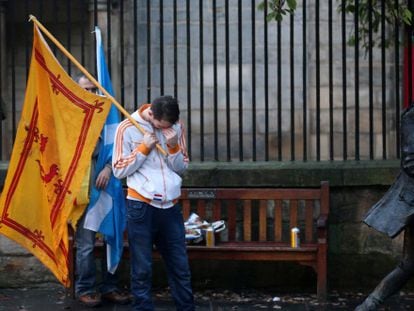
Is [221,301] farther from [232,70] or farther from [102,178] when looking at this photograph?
[232,70]

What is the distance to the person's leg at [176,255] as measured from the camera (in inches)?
297

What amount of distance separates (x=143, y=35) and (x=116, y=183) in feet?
13.8

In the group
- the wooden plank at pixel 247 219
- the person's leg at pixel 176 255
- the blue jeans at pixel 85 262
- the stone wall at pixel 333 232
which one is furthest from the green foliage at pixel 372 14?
the blue jeans at pixel 85 262

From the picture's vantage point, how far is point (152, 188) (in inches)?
291

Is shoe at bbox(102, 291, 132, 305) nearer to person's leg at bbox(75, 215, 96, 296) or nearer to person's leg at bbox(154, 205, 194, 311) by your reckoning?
person's leg at bbox(75, 215, 96, 296)

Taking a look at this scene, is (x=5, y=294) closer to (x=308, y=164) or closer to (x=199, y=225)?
(x=199, y=225)

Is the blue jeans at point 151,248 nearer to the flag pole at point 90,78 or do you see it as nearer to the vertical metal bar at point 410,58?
the flag pole at point 90,78

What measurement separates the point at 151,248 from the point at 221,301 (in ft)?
4.48

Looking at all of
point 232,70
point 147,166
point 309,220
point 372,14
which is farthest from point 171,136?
point 232,70

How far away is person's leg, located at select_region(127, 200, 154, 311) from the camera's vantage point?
742 centimetres

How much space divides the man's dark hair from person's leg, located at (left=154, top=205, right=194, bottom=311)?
0.65 metres

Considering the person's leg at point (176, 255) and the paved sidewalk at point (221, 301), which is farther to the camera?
the paved sidewalk at point (221, 301)

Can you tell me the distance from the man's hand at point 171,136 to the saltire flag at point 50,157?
0.73m

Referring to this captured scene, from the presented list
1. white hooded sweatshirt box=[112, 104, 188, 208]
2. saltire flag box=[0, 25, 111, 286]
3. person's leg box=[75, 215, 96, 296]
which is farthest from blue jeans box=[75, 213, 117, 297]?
white hooded sweatshirt box=[112, 104, 188, 208]
